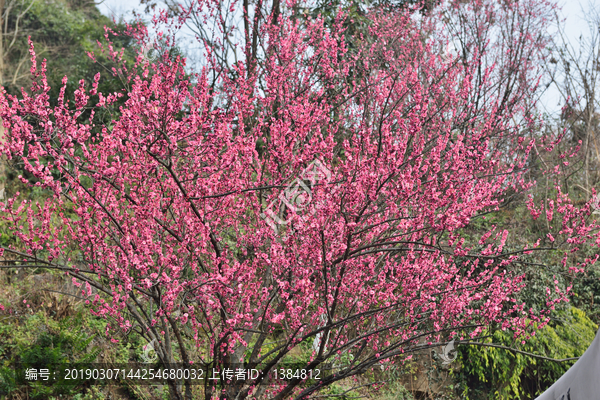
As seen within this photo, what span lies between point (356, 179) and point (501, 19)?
328 inches

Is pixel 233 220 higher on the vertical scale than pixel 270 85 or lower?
lower

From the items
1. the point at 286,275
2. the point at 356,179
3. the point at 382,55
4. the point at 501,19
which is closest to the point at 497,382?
the point at 286,275

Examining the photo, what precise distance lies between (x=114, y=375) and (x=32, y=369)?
0.78 metres

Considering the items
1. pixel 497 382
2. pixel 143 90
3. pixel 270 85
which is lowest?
pixel 497 382

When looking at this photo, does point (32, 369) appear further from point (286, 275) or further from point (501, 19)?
point (501, 19)

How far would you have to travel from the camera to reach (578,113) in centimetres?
1039

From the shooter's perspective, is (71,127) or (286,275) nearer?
(71,127)

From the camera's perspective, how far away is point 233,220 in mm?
3768

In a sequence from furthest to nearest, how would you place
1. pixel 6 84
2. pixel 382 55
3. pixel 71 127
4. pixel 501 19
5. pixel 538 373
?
pixel 6 84 → pixel 501 19 → pixel 382 55 → pixel 538 373 → pixel 71 127

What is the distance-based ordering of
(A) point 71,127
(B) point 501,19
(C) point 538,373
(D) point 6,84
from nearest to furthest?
(A) point 71,127 < (C) point 538,373 < (B) point 501,19 < (D) point 6,84

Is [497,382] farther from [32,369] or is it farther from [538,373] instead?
[32,369]

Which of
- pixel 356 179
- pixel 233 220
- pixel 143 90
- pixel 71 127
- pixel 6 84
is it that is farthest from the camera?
pixel 6 84

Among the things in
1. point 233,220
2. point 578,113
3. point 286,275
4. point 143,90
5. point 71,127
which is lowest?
point 286,275

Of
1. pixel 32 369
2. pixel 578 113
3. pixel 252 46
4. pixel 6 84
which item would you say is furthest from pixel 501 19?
pixel 6 84
